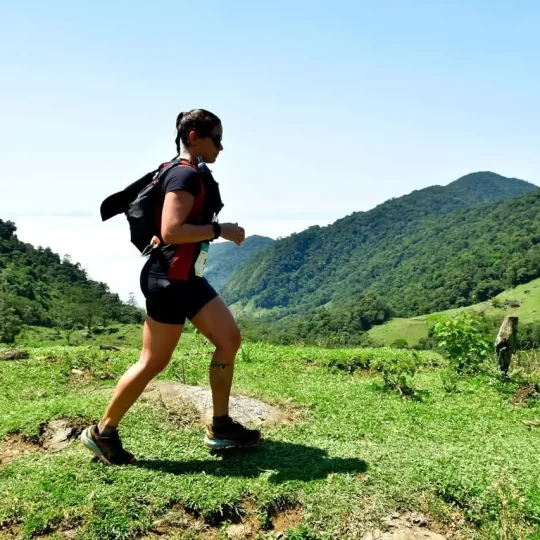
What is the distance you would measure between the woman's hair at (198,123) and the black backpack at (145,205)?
0.22 m

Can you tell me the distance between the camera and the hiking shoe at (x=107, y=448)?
4.43 metres

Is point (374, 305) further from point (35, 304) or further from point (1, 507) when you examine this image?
point (1, 507)

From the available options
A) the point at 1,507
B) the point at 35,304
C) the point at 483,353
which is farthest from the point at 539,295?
the point at 1,507

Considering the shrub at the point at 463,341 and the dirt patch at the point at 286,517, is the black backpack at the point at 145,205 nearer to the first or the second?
the dirt patch at the point at 286,517

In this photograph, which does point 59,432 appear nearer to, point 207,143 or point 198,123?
point 207,143

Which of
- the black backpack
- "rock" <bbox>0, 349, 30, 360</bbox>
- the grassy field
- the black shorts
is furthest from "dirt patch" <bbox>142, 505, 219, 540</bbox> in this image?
the grassy field

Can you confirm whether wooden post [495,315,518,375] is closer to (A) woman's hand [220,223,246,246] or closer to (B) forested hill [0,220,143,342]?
(A) woman's hand [220,223,246,246]

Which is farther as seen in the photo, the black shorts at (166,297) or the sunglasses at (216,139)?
the sunglasses at (216,139)

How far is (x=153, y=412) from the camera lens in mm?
5680

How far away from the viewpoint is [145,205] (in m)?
4.28

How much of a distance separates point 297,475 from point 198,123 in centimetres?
284

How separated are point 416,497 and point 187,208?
107 inches

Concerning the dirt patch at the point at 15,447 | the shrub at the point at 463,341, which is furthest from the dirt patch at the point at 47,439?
the shrub at the point at 463,341

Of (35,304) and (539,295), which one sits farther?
(539,295)
